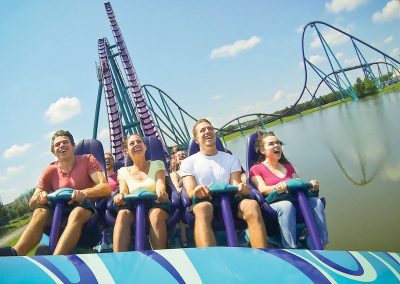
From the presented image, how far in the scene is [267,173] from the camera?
9.38ft

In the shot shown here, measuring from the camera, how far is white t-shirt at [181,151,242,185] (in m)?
2.87

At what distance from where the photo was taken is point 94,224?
267cm

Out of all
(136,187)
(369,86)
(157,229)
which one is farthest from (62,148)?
(369,86)

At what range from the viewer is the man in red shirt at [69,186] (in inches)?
94.2

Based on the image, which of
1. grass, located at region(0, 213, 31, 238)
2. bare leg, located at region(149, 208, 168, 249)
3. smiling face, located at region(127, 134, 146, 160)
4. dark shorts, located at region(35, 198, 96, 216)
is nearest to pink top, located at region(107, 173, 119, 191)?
smiling face, located at region(127, 134, 146, 160)

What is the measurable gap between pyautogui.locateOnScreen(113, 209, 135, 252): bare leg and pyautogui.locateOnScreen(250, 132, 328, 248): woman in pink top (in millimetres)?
1072

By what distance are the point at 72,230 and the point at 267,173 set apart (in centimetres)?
161

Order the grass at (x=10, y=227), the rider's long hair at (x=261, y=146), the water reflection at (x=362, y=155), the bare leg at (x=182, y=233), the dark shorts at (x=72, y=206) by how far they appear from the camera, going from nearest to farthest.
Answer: the dark shorts at (x=72, y=206)
the rider's long hair at (x=261, y=146)
the bare leg at (x=182, y=233)
the water reflection at (x=362, y=155)
the grass at (x=10, y=227)

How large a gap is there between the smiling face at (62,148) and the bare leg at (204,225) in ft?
4.41

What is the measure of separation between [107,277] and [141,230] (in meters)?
0.62

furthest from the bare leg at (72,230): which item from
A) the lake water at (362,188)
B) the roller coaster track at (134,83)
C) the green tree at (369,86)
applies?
the green tree at (369,86)

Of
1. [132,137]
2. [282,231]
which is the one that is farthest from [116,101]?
[282,231]

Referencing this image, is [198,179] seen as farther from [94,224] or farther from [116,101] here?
[116,101]

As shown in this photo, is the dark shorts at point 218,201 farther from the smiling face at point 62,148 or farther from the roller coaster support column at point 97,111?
the roller coaster support column at point 97,111
